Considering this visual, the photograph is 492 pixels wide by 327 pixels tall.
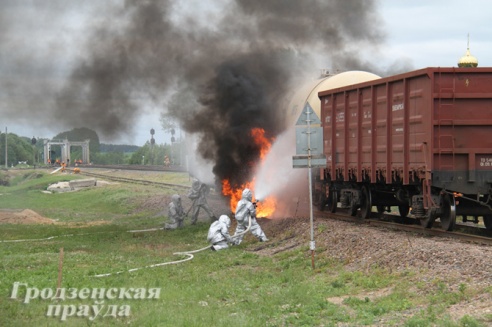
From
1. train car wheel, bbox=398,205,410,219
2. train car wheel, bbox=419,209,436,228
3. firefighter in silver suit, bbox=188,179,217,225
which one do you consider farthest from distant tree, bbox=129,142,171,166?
train car wheel, bbox=419,209,436,228

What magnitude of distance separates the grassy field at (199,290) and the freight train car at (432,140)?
342 centimetres

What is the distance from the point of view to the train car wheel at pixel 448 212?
58.3ft

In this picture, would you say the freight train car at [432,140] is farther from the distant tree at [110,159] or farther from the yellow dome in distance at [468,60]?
the distant tree at [110,159]

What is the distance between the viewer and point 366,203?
22484 millimetres

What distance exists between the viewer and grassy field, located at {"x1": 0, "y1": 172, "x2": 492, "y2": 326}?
11070mm

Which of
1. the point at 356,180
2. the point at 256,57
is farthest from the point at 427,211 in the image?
the point at 256,57

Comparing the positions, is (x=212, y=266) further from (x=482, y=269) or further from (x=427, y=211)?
(x=482, y=269)

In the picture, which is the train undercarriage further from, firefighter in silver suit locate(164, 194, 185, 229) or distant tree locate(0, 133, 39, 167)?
distant tree locate(0, 133, 39, 167)

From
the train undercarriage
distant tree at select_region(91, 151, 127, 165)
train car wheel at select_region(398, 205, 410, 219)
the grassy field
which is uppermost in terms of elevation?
distant tree at select_region(91, 151, 127, 165)

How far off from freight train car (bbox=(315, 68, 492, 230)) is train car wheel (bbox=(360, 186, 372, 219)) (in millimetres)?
1237

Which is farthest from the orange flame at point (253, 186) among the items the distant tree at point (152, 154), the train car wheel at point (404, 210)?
the distant tree at point (152, 154)

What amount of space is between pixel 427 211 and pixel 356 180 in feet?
12.5

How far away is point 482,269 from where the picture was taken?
481 inches

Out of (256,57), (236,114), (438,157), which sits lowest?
(438,157)
